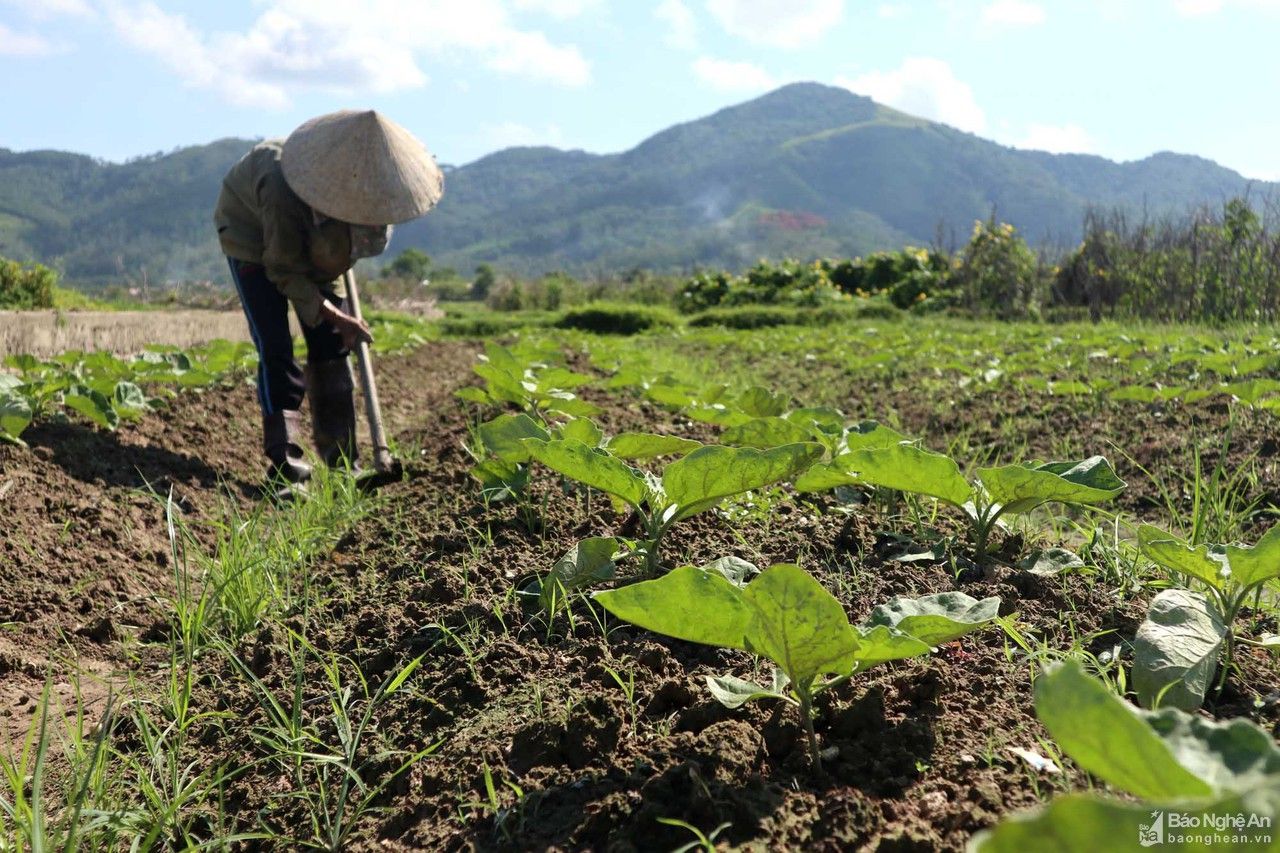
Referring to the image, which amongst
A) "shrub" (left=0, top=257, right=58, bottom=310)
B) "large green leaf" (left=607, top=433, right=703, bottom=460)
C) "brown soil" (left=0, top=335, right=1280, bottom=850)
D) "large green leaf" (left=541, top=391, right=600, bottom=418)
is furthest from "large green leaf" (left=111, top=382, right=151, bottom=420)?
"shrub" (left=0, top=257, right=58, bottom=310)

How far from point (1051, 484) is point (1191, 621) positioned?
41 centimetres

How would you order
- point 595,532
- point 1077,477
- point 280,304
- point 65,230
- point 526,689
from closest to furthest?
1. point 526,689
2. point 1077,477
3. point 595,532
4. point 280,304
5. point 65,230

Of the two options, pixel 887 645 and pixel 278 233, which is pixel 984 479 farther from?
pixel 278 233

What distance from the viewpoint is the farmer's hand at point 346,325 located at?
13.7 feet

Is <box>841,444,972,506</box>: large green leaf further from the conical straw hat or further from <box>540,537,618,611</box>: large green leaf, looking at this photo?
the conical straw hat

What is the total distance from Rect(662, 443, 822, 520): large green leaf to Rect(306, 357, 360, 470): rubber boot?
2.93 meters

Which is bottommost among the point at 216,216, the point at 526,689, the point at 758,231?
the point at 526,689

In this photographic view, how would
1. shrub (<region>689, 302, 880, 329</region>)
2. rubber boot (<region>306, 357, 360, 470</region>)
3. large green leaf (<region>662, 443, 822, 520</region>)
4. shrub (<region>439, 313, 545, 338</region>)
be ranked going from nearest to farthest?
large green leaf (<region>662, 443, 822, 520</region>) → rubber boot (<region>306, 357, 360, 470</region>) → shrub (<region>689, 302, 880, 329</region>) → shrub (<region>439, 313, 545, 338</region>)

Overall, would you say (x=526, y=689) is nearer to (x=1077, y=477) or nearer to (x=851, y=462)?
(x=851, y=462)

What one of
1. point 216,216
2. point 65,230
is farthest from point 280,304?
point 65,230

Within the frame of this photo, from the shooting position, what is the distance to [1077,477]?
179 centimetres

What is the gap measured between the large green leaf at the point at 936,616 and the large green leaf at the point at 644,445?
0.80m

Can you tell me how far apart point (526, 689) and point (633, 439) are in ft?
2.34

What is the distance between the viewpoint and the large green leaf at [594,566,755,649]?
47.9 inches
